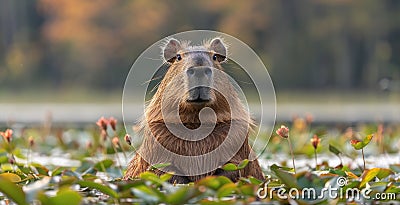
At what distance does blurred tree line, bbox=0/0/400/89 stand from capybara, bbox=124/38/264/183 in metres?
27.1

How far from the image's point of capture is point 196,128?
3.96 meters

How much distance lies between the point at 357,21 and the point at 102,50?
11.2 metres

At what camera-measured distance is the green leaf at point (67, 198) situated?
8.62ft

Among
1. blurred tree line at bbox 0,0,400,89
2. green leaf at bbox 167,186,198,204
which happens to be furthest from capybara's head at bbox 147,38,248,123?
blurred tree line at bbox 0,0,400,89

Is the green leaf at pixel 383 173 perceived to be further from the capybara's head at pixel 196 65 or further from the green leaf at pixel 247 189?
the capybara's head at pixel 196 65

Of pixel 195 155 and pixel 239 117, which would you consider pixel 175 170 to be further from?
pixel 239 117

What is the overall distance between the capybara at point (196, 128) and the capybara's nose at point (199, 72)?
2cm

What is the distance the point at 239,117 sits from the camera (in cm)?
405

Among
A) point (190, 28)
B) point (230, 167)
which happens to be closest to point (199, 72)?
point (230, 167)

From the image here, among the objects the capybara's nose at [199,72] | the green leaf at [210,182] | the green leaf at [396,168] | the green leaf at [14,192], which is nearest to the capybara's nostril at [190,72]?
the capybara's nose at [199,72]

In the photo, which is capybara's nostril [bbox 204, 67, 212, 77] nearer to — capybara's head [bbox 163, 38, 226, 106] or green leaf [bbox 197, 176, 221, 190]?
capybara's head [bbox 163, 38, 226, 106]

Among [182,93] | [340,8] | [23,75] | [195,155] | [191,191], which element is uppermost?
[340,8]

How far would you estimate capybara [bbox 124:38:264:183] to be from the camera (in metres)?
3.87

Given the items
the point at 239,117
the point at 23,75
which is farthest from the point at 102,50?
the point at 239,117
